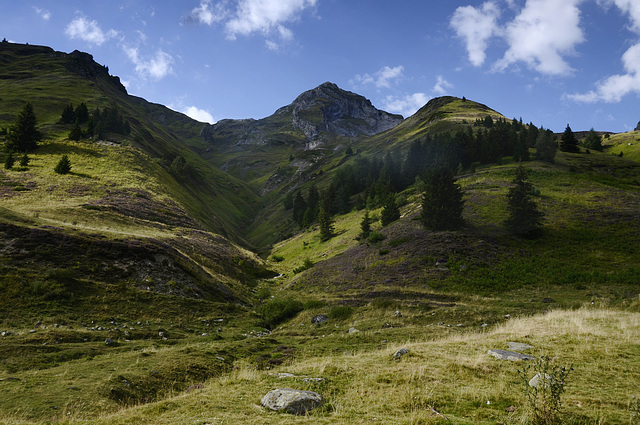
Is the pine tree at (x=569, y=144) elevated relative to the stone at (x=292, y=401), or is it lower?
elevated

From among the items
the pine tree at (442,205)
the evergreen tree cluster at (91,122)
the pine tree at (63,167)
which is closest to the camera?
the pine tree at (442,205)

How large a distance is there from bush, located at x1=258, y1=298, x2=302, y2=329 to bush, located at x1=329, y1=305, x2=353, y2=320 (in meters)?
5.33

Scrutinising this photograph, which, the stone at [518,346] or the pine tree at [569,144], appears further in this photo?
the pine tree at [569,144]

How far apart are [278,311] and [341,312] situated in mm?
7562

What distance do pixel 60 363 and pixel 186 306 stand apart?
13.5 metres

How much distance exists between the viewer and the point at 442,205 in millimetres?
49906

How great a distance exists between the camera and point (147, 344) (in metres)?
21.0

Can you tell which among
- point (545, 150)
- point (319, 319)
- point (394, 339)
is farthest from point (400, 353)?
point (545, 150)

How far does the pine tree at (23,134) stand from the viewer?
2790 inches

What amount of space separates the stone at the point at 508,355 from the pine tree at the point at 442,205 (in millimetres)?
36998

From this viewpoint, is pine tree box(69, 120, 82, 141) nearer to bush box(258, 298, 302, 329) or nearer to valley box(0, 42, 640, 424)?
valley box(0, 42, 640, 424)

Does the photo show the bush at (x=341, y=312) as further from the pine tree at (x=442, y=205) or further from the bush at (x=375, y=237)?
the pine tree at (x=442, y=205)

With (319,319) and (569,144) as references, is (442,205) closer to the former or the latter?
(319,319)

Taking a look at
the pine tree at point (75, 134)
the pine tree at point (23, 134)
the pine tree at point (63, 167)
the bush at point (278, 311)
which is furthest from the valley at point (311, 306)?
the pine tree at point (75, 134)
